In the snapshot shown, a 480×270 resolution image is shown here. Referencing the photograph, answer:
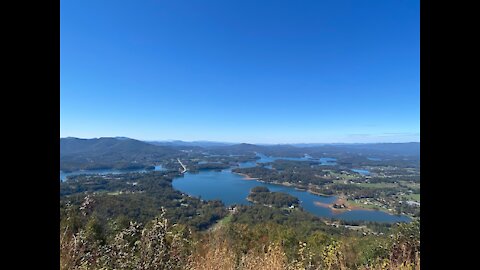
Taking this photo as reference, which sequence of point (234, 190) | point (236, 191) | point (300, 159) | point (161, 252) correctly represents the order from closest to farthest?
point (161, 252) → point (236, 191) → point (234, 190) → point (300, 159)

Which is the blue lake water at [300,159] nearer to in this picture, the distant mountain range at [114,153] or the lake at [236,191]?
the lake at [236,191]

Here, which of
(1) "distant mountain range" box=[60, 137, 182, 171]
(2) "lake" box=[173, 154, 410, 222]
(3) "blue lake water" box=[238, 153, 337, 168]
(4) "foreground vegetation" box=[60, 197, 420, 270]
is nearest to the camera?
(4) "foreground vegetation" box=[60, 197, 420, 270]

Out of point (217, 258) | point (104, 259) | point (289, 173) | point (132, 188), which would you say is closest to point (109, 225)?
point (104, 259)

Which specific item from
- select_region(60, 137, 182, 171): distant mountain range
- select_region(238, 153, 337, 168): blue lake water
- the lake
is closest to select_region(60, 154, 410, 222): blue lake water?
the lake

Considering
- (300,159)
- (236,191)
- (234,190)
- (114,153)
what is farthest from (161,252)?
(300,159)

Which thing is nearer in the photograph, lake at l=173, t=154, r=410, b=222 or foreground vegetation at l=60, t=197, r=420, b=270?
foreground vegetation at l=60, t=197, r=420, b=270

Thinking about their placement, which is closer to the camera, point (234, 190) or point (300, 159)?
point (234, 190)

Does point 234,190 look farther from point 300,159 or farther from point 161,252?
point 300,159

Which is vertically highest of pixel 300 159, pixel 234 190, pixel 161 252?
pixel 161 252

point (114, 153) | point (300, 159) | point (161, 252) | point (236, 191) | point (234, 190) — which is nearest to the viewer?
point (161, 252)

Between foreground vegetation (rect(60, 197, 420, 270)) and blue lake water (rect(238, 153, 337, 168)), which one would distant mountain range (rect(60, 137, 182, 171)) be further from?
foreground vegetation (rect(60, 197, 420, 270))

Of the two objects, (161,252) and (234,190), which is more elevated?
(161,252)
